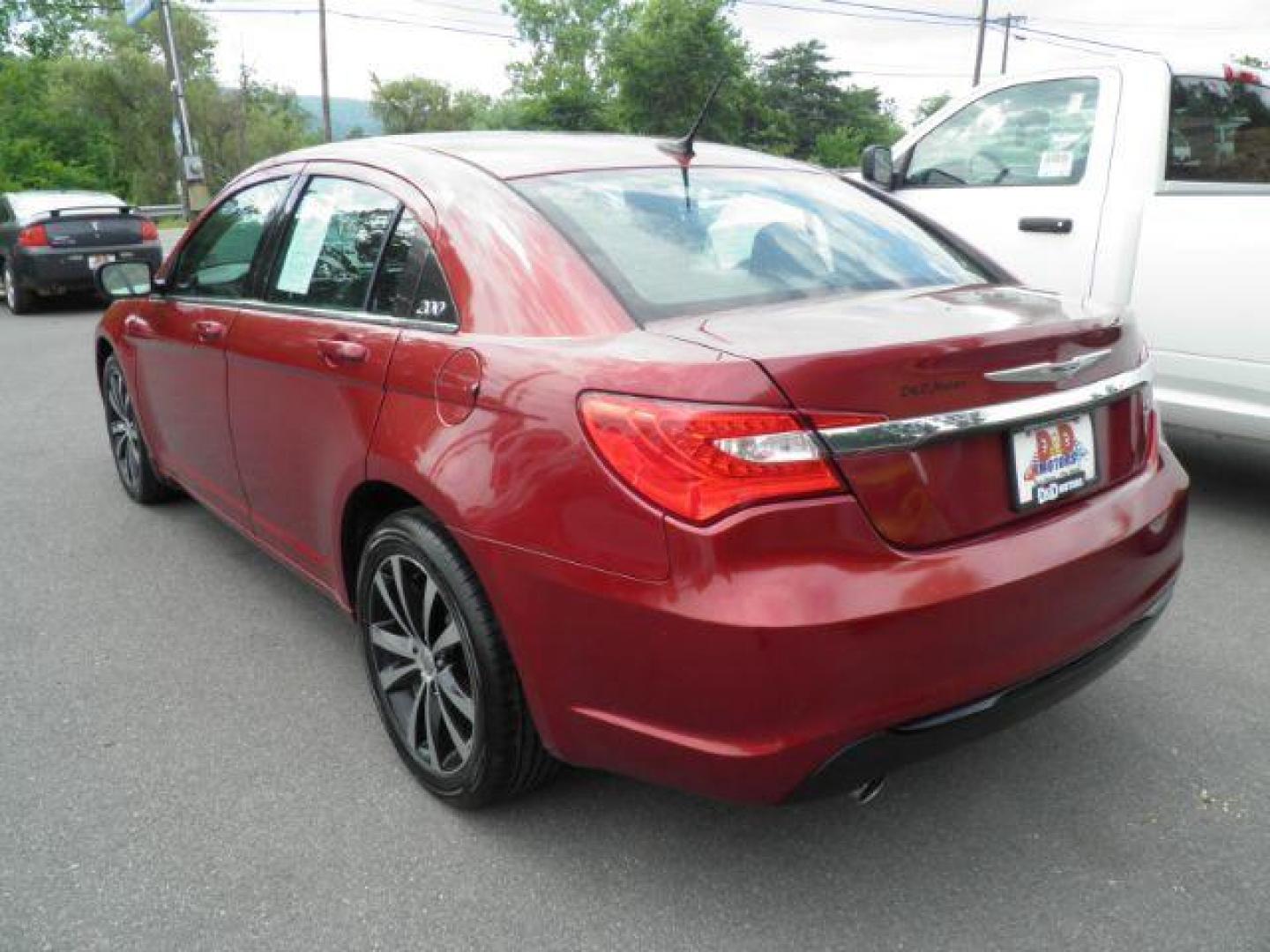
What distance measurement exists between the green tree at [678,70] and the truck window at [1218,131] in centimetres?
5991

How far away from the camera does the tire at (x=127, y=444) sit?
480 centimetres

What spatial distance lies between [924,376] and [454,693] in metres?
1.28

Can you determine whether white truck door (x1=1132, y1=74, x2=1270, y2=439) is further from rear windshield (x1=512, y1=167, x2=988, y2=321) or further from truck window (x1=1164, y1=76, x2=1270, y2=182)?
rear windshield (x1=512, y1=167, x2=988, y2=321)

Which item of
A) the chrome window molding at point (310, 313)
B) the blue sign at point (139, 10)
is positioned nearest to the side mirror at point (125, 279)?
the chrome window molding at point (310, 313)

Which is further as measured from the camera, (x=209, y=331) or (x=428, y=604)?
(x=209, y=331)

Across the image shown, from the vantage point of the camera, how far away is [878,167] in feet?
18.0

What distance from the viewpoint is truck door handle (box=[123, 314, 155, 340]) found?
413 cm

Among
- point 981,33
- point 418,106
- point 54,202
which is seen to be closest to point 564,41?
point 418,106

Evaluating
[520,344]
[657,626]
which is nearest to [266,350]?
[520,344]

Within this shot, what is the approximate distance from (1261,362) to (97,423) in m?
6.45

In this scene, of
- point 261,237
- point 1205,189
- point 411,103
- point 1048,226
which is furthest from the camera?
point 411,103

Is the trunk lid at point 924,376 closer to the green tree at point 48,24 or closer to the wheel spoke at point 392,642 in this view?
the wheel spoke at point 392,642

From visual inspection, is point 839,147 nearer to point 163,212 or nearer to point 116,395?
point 163,212

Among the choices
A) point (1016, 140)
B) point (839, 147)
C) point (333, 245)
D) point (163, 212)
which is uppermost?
point (1016, 140)
